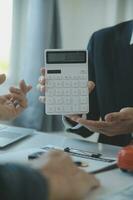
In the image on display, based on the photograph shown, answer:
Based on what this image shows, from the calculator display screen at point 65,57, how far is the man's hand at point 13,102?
0.12 meters

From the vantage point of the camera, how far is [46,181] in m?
0.47

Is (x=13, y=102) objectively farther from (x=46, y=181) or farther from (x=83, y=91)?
(x=46, y=181)

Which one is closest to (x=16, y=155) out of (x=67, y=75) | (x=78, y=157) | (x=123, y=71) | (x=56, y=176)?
(x=78, y=157)

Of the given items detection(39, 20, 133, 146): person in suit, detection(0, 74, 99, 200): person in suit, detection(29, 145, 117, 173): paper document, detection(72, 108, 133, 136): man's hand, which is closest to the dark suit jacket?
detection(39, 20, 133, 146): person in suit

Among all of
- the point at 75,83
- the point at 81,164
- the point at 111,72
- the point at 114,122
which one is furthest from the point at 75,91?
the point at 111,72

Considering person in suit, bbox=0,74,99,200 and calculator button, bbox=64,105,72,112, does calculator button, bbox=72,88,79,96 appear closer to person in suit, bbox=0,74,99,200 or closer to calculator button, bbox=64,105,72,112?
calculator button, bbox=64,105,72,112

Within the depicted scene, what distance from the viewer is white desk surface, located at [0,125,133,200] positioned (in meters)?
0.71

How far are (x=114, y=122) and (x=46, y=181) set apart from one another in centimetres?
54

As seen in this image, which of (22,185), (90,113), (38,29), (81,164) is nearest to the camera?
(22,185)

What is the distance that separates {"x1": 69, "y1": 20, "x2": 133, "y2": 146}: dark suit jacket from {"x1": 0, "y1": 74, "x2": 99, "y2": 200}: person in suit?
660mm

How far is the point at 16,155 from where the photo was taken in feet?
2.89

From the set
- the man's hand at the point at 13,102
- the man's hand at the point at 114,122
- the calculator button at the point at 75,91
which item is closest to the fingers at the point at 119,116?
the man's hand at the point at 114,122

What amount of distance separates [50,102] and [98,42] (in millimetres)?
444

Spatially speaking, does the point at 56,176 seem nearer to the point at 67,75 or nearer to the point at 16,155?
the point at 16,155
